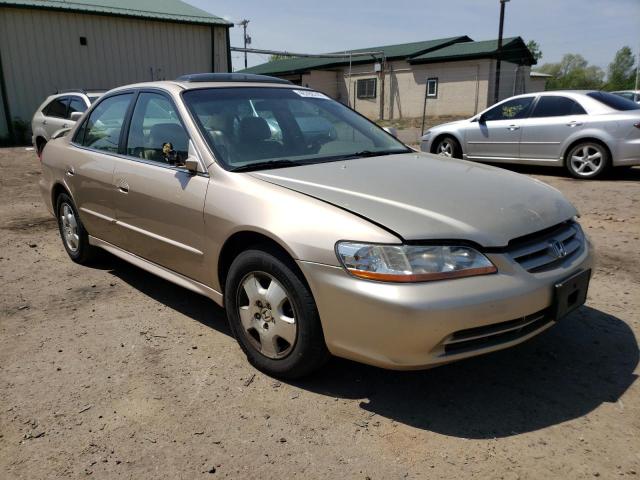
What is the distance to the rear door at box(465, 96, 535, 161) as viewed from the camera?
9625 millimetres

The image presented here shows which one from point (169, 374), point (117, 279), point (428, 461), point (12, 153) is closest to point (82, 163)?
point (117, 279)

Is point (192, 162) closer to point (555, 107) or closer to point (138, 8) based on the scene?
point (555, 107)

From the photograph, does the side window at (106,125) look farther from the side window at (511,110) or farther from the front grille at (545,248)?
the side window at (511,110)

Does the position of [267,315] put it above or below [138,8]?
below

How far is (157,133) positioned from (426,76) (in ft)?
91.1

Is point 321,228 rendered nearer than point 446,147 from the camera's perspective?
Yes

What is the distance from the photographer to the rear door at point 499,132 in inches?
379

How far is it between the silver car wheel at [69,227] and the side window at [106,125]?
68cm

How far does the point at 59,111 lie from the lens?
10.7m

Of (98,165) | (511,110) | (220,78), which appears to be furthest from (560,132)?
(98,165)

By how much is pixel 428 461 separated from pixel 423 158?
2.12 m

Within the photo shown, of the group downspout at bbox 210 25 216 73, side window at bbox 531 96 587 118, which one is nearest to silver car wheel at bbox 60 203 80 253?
side window at bbox 531 96 587 118

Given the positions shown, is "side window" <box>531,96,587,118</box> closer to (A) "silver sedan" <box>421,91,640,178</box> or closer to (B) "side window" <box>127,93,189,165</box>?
(A) "silver sedan" <box>421,91,640,178</box>

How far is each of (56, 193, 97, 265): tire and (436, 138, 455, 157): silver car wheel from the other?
7.64m
